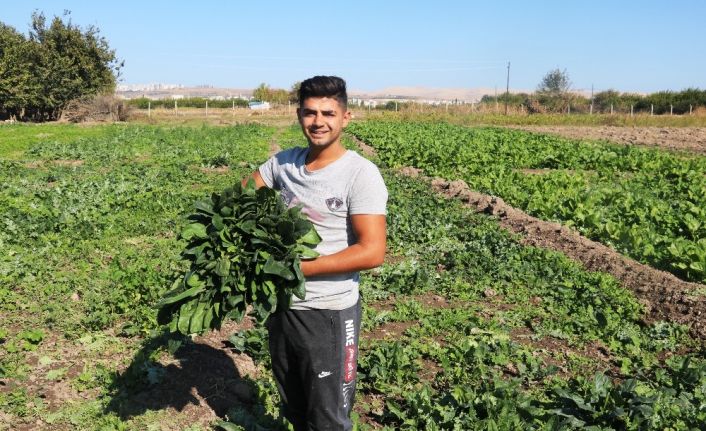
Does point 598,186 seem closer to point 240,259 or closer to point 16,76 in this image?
point 240,259

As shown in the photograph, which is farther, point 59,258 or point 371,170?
point 59,258

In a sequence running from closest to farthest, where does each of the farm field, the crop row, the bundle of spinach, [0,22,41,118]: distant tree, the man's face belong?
the bundle of spinach, the man's face, the farm field, the crop row, [0,22,41,118]: distant tree

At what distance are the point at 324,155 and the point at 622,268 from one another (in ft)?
20.1

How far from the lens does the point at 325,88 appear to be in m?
3.11

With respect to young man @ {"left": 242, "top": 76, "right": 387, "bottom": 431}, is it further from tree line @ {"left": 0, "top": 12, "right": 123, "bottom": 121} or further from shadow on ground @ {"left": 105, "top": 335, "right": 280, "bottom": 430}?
tree line @ {"left": 0, "top": 12, "right": 123, "bottom": 121}

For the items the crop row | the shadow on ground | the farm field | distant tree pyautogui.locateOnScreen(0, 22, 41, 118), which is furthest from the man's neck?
distant tree pyautogui.locateOnScreen(0, 22, 41, 118)

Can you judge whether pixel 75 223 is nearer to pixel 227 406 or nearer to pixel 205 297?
pixel 227 406

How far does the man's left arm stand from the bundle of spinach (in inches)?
2.6

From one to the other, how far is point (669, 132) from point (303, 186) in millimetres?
37687

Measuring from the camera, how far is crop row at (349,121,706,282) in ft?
30.9

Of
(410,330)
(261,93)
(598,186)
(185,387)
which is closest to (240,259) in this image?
(185,387)

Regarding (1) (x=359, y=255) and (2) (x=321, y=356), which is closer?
(1) (x=359, y=255)

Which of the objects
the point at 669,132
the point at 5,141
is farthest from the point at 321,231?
the point at 669,132

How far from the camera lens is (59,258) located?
8523 millimetres
